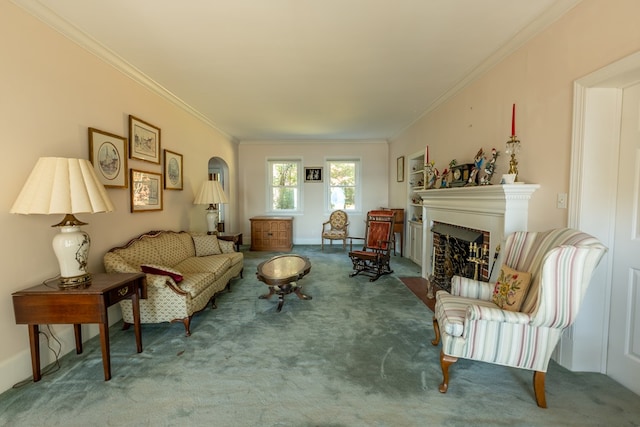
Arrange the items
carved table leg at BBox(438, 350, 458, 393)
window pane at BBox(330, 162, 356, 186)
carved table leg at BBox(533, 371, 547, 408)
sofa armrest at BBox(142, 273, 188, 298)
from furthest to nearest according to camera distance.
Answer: window pane at BBox(330, 162, 356, 186) → sofa armrest at BBox(142, 273, 188, 298) → carved table leg at BBox(438, 350, 458, 393) → carved table leg at BBox(533, 371, 547, 408)

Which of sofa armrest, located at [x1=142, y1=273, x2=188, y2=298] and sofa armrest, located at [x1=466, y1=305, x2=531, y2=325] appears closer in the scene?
sofa armrest, located at [x1=466, y1=305, x2=531, y2=325]

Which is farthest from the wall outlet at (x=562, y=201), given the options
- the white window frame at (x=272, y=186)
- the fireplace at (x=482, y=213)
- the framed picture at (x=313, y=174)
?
the white window frame at (x=272, y=186)

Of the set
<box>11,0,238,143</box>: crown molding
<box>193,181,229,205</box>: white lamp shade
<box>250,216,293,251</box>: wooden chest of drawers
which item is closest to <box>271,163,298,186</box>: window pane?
<box>250,216,293,251</box>: wooden chest of drawers

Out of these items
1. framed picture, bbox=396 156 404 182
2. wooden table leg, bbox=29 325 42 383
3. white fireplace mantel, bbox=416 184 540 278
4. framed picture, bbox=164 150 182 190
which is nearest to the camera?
wooden table leg, bbox=29 325 42 383

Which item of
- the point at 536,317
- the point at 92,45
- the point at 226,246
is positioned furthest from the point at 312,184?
the point at 536,317

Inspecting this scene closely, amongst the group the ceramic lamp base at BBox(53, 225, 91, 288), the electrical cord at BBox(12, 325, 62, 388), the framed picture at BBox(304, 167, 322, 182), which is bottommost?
the electrical cord at BBox(12, 325, 62, 388)

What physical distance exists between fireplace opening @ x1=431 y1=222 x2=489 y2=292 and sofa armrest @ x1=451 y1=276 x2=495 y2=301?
0.60 meters

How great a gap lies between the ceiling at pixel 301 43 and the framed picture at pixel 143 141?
1.67 feet

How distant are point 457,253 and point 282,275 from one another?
2121mm

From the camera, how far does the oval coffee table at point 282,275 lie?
2.88m

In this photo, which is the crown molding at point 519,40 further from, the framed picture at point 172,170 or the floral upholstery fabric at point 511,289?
the framed picture at point 172,170

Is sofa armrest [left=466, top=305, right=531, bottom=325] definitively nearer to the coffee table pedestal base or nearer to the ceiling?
the coffee table pedestal base

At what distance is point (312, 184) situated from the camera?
687 centimetres

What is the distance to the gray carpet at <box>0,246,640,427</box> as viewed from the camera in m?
1.54
